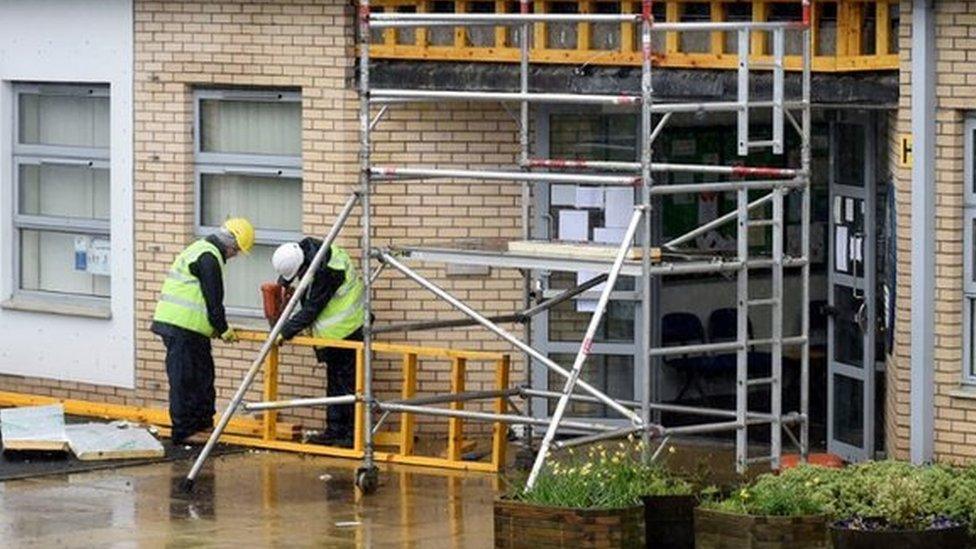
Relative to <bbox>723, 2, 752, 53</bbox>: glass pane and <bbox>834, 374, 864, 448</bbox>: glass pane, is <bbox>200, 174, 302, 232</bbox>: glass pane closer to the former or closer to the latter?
<bbox>723, 2, 752, 53</bbox>: glass pane

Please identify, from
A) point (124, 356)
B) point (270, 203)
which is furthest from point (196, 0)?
point (124, 356)

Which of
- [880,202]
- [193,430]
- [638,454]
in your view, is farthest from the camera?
[193,430]

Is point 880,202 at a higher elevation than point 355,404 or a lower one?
higher

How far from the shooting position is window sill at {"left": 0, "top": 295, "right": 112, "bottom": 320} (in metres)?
21.0

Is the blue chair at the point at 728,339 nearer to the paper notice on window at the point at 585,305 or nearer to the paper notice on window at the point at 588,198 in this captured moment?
the paper notice on window at the point at 585,305

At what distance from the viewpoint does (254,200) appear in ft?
66.6

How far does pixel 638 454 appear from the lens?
53.7 ft

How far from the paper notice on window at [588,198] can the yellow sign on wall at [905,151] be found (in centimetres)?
303

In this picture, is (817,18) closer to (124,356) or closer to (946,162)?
(946,162)

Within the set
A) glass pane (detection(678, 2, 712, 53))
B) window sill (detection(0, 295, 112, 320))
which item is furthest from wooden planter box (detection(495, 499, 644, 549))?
window sill (detection(0, 295, 112, 320))

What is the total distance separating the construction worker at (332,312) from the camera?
61.8 ft

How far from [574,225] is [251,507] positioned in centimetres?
370

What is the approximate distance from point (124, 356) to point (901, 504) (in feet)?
28.6

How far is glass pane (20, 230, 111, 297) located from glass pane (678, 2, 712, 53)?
5.55 m
